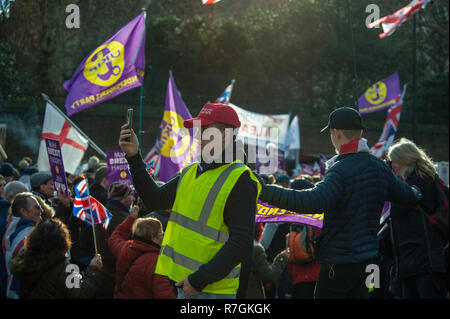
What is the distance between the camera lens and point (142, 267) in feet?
15.7

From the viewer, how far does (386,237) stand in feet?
16.4

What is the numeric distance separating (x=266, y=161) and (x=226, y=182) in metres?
10.5

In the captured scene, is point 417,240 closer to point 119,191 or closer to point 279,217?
point 279,217

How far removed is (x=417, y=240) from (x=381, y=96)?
12717 millimetres

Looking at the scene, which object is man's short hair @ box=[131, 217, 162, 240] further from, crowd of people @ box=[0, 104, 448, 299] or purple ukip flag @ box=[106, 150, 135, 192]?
purple ukip flag @ box=[106, 150, 135, 192]

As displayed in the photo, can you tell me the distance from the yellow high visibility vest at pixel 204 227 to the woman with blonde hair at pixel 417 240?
1.82m

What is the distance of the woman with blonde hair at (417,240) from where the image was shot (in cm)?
446

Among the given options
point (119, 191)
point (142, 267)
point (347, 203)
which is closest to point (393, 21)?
point (347, 203)

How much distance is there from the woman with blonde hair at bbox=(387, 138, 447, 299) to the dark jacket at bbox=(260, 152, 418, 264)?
888 millimetres

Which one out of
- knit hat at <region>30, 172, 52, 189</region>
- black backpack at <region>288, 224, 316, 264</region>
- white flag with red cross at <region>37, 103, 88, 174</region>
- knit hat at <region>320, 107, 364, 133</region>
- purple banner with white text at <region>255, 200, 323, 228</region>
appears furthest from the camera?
A: white flag with red cross at <region>37, 103, 88, 174</region>

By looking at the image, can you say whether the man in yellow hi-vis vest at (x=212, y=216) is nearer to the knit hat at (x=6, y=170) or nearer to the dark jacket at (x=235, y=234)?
the dark jacket at (x=235, y=234)

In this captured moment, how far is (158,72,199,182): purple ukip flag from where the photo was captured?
9289 millimetres

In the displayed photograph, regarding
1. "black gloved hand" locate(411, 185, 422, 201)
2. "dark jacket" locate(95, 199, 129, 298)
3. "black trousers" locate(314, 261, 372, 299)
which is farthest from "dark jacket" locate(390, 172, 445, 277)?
"dark jacket" locate(95, 199, 129, 298)

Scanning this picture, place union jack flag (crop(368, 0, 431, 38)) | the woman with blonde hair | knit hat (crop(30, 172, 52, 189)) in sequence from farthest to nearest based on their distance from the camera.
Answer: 1. knit hat (crop(30, 172, 52, 189))
2. the woman with blonde hair
3. union jack flag (crop(368, 0, 431, 38))
